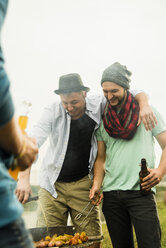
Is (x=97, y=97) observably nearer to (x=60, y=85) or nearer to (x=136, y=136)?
(x=60, y=85)

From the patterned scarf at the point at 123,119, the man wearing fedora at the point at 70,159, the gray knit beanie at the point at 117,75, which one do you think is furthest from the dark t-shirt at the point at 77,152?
the gray knit beanie at the point at 117,75

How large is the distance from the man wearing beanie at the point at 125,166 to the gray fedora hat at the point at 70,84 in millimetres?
349

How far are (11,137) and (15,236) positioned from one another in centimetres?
30

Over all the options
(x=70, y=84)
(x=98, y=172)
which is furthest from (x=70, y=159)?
(x=70, y=84)

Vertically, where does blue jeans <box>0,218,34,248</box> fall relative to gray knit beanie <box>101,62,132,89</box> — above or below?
below

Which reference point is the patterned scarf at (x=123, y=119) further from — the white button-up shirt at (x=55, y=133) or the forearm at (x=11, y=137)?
the forearm at (x=11, y=137)

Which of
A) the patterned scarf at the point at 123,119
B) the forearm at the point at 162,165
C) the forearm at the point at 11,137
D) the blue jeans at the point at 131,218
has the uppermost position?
the forearm at the point at 11,137

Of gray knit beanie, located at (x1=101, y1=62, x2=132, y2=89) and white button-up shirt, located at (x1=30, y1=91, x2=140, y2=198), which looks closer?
gray knit beanie, located at (x1=101, y1=62, x2=132, y2=89)

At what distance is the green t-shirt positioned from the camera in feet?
9.18

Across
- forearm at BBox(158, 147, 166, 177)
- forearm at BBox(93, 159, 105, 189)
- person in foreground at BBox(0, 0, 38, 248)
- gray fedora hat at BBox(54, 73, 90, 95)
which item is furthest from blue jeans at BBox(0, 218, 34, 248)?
gray fedora hat at BBox(54, 73, 90, 95)

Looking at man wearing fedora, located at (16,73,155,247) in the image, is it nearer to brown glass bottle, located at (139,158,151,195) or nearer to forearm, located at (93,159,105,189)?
forearm, located at (93,159,105,189)

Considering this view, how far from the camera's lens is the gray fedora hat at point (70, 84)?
3.30 metres

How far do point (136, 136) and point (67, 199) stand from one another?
1.07 meters

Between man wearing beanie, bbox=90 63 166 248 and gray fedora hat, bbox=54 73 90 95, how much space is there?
1.15 feet
